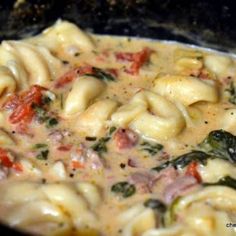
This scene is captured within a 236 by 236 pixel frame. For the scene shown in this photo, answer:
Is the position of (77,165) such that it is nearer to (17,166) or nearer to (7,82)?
(17,166)

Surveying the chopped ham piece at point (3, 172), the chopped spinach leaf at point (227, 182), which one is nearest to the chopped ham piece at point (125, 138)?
the chopped spinach leaf at point (227, 182)

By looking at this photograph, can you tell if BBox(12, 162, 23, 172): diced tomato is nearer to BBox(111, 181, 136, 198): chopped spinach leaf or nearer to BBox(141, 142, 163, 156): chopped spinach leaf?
BBox(111, 181, 136, 198): chopped spinach leaf

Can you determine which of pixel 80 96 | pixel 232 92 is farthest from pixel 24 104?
pixel 232 92

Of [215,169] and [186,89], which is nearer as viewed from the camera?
[215,169]

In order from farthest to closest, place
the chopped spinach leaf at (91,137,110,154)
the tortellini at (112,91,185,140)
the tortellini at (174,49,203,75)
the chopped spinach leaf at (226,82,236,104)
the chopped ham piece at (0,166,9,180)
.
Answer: the tortellini at (174,49,203,75) < the chopped spinach leaf at (226,82,236,104) < the tortellini at (112,91,185,140) < the chopped spinach leaf at (91,137,110,154) < the chopped ham piece at (0,166,9,180)

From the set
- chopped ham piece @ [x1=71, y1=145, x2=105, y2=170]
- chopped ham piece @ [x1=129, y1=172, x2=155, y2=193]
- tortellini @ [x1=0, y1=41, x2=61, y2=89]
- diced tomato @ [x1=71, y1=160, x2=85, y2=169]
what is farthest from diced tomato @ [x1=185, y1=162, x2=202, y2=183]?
tortellini @ [x1=0, y1=41, x2=61, y2=89]

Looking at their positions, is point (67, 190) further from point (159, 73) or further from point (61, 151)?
point (159, 73)

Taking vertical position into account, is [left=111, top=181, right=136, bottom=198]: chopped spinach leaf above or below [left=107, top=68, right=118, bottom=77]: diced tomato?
below

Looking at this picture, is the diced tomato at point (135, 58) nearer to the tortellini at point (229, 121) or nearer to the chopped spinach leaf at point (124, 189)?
the tortellini at point (229, 121)
